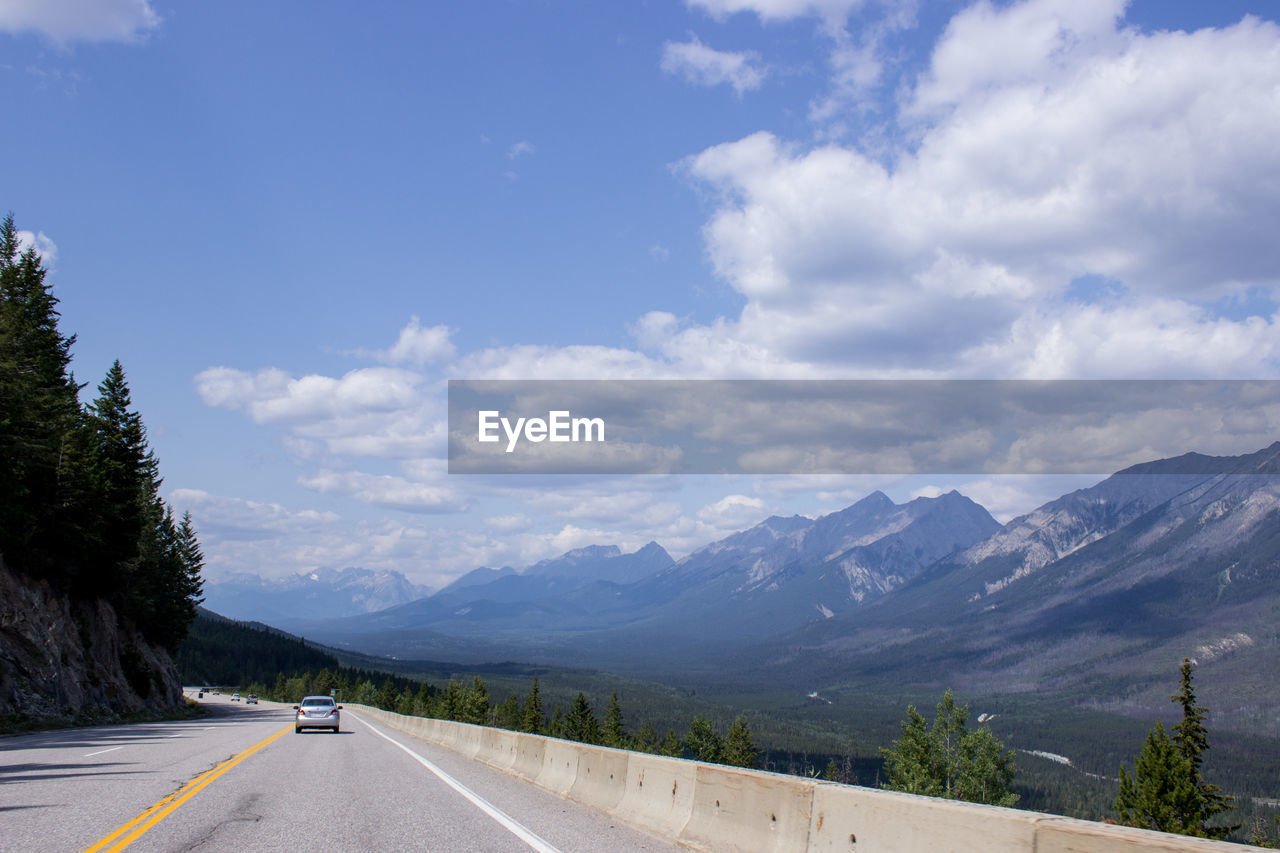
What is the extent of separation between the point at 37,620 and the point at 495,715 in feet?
300

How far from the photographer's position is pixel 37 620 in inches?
1650

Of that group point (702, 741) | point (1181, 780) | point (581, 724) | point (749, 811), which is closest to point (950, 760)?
point (1181, 780)

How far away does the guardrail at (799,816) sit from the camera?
474 centimetres

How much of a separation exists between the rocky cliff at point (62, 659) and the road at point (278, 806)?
1845cm

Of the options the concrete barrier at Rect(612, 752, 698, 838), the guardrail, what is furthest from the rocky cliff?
the concrete barrier at Rect(612, 752, 698, 838)

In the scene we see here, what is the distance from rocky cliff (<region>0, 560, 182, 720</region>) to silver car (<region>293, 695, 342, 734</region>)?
10.1 meters

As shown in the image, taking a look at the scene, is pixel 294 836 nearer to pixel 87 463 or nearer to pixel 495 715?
pixel 87 463

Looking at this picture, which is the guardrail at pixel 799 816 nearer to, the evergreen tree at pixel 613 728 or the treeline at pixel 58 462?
the treeline at pixel 58 462

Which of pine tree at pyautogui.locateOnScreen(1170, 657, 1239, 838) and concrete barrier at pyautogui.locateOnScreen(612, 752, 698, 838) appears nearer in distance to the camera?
concrete barrier at pyautogui.locateOnScreen(612, 752, 698, 838)

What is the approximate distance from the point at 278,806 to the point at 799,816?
800cm

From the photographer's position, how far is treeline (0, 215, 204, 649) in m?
38.2

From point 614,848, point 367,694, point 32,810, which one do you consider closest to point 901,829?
point 614,848

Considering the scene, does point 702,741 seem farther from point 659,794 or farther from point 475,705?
point 659,794

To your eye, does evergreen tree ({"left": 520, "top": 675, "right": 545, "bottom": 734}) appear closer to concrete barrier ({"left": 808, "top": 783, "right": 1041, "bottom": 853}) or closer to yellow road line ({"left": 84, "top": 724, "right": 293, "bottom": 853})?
yellow road line ({"left": 84, "top": 724, "right": 293, "bottom": 853})
